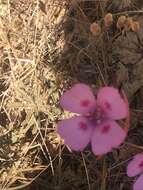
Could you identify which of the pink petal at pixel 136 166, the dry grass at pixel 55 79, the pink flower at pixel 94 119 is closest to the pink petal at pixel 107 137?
the pink flower at pixel 94 119

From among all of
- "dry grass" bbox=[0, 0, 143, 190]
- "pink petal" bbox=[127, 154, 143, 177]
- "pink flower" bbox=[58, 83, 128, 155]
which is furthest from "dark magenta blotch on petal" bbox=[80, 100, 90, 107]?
"dry grass" bbox=[0, 0, 143, 190]

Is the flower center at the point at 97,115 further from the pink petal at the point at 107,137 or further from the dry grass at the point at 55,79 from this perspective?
the dry grass at the point at 55,79

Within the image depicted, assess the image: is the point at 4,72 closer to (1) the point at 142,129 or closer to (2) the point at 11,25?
(2) the point at 11,25

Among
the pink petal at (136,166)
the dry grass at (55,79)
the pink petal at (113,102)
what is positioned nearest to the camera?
the pink petal at (113,102)

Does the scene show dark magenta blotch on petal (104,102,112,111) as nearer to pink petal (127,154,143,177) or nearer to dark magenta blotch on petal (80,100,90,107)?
dark magenta blotch on petal (80,100,90,107)

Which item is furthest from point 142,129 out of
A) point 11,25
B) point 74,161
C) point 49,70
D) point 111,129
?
point 11,25
